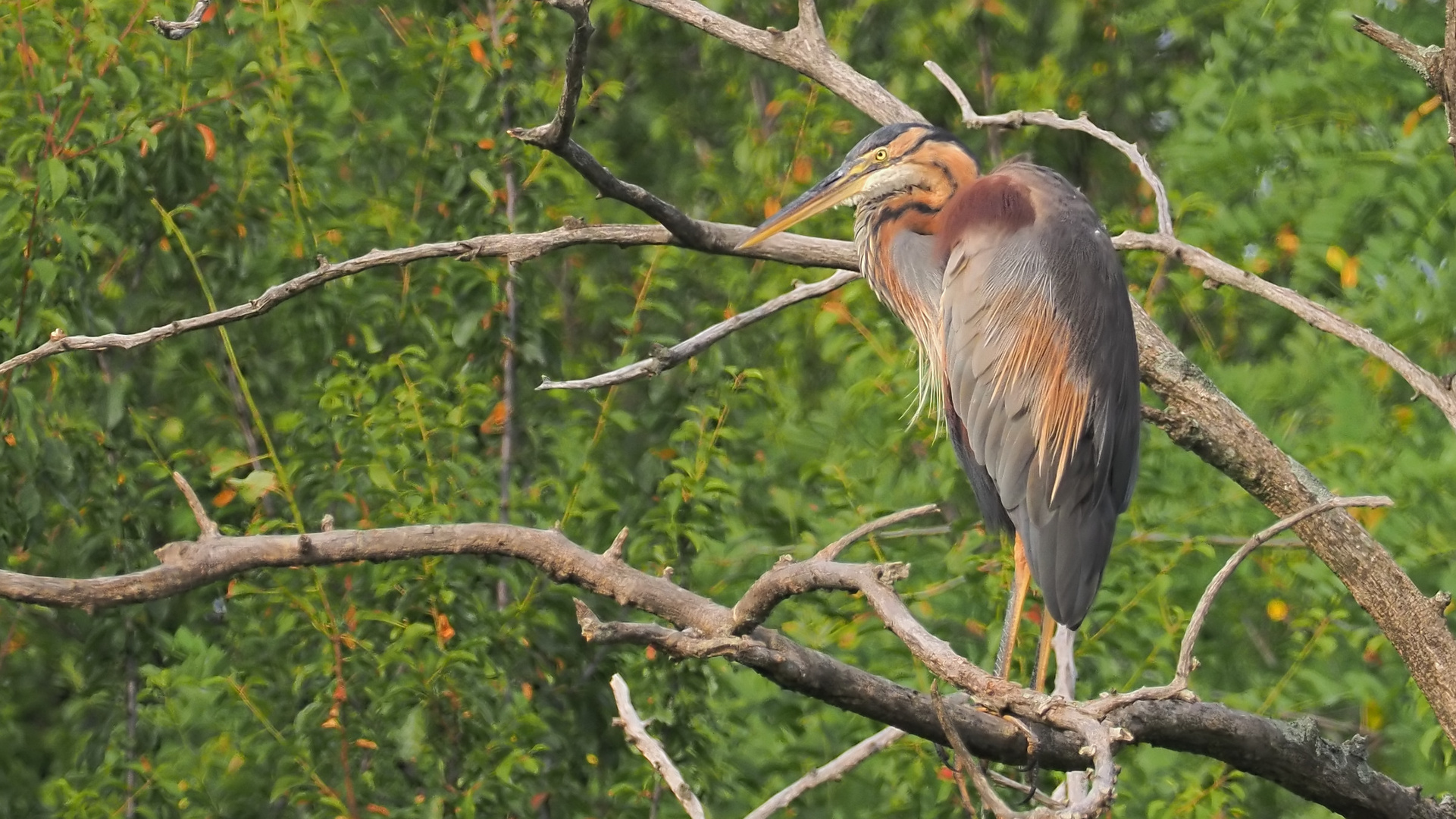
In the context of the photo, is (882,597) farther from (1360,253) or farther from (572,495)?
(1360,253)

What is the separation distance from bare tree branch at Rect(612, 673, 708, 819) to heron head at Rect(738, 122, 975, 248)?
1442mm

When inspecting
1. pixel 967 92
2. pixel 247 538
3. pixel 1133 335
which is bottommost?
pixel 967 92

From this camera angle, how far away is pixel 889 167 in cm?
417

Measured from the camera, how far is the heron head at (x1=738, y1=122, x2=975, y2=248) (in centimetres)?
407

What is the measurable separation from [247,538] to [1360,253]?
486 cm

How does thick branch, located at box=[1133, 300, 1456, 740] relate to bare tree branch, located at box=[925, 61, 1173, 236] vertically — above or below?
below

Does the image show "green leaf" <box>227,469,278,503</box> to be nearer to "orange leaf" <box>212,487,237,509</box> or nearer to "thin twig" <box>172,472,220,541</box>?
"orange leaf" <box>212,487,237,509</box>

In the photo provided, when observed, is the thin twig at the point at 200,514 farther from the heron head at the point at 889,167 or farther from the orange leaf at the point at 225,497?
the orange leaf at the point at 225,497

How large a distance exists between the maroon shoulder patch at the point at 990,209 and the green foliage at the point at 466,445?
2.96 ft

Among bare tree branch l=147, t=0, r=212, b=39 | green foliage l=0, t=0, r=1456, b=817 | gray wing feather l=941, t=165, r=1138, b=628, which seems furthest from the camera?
green foliage l=0, t=0, r=1456, b=817

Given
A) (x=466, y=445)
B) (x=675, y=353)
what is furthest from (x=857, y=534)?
(x=466, y=445)

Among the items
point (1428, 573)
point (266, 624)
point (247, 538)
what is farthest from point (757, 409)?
point (247, 538)

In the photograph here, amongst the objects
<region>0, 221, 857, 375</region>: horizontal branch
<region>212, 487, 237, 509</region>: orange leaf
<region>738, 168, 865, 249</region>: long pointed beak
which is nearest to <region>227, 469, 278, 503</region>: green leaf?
<region>0, 221, 857, 375</region>: horizontal branch

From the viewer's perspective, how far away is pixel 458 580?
4.72m
